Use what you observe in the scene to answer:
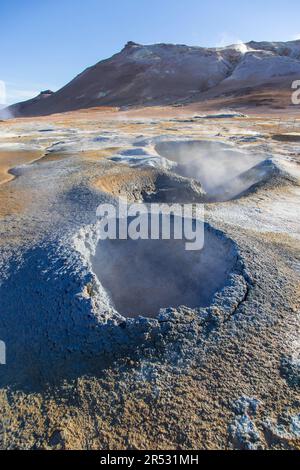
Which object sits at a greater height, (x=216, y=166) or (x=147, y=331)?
(x=216, y=166)

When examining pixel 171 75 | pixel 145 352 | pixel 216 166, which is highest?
pixel 171 75

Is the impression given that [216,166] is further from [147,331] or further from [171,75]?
[171,75]

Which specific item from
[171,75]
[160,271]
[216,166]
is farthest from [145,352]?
[171,75]

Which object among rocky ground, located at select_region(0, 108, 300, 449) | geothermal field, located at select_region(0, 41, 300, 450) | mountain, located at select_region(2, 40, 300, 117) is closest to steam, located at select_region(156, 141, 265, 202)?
geothermal field, located at select_region(0, 41, 300, 450)

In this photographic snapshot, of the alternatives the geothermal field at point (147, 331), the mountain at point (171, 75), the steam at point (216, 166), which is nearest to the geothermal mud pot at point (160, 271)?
the geothermal field at point (147, 331)

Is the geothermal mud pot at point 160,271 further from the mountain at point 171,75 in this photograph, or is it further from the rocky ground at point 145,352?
the mountain at point 171,75

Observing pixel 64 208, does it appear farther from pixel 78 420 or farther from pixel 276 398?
pixel 276 398

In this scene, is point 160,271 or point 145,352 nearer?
point 145,352
